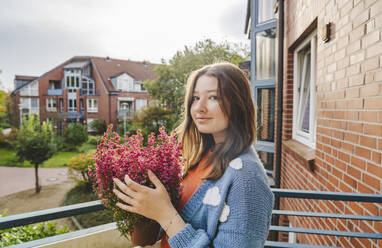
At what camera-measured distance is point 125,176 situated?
36.2 inches

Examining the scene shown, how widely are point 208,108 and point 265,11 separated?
7.51m

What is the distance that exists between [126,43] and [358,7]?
3987 cm

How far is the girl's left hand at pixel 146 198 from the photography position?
924 mm

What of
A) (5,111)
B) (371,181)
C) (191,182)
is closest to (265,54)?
(371,181)

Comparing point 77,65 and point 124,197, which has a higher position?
point 77,65

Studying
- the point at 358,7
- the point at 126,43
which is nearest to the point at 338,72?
the point at 358,7

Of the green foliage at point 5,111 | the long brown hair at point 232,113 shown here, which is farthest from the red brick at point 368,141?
the green foliage at point 5,111

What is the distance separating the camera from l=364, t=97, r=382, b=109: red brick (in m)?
1.59

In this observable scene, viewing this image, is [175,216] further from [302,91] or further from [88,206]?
[302,91]

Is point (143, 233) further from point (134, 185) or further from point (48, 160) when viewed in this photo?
point (48, 160)

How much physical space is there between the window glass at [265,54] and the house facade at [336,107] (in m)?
2.56

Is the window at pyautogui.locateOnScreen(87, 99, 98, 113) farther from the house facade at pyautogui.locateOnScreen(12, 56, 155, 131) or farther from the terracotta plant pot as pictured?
the terracotta plant pot

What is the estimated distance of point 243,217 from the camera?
860 millimetres

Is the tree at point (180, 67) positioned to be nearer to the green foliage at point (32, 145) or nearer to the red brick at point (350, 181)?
the green foliage at point (32, 145)
